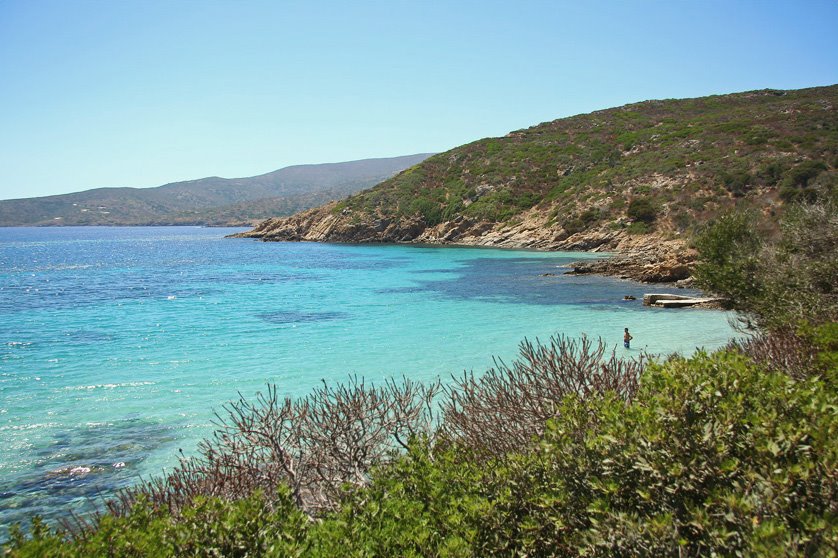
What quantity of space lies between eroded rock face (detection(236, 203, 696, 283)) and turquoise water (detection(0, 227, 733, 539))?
3.40 meters

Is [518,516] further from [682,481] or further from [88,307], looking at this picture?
[88,307]

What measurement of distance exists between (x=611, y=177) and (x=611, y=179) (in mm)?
829

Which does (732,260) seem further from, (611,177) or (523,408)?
(611,177)

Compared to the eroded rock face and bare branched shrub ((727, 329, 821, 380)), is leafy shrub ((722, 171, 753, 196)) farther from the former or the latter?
bare branched shrub ((727, 329, 821, 380))

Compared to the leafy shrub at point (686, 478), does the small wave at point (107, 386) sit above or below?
below

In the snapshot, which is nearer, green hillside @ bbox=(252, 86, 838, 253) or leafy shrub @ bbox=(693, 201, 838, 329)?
leafy shrub @ bbox=(693, 201, 838, 329)

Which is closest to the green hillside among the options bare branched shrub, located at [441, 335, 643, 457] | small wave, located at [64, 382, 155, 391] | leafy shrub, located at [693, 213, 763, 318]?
leafy shrub, located at [693, 213, 763, 318]

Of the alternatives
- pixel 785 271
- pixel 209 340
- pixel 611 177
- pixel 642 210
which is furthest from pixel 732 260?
pixel 611 177

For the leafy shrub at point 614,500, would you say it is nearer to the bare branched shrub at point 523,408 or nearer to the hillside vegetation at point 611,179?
the bare branched shrub at point 523,408

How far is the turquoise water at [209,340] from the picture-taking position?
1211cm

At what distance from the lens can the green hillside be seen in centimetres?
5519

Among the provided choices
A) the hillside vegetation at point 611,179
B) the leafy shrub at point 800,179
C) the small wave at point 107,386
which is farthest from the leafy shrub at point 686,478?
the leafy shrub at point 800,179

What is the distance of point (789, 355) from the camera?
927 centimetres

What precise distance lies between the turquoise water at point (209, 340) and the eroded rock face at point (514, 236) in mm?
3404
